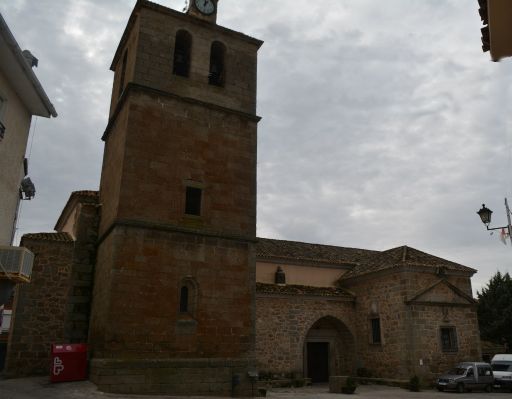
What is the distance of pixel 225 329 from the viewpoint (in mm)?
13516

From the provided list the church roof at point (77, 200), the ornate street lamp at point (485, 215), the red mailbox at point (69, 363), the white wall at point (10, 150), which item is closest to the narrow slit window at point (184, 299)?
the red mailbox at point (69, 363)

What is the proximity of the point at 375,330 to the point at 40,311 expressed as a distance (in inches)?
558

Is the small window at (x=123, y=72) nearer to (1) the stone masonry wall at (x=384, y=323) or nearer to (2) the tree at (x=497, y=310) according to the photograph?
(1) the stone masonry wall at (x=384, y=323)

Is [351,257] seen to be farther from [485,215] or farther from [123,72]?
[123,72]

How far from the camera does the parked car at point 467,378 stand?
726 inches

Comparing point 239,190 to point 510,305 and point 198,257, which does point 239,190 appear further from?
point 510,305

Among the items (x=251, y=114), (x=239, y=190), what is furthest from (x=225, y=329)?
(x=251, y=114)

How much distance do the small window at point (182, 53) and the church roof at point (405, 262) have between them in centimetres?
1223

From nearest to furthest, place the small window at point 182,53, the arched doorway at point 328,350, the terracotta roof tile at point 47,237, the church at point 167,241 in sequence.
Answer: the church at point 167,241
the small window at point 182,53
the terracotta roof tile at point 47,237
the arched doorway at point 328,350

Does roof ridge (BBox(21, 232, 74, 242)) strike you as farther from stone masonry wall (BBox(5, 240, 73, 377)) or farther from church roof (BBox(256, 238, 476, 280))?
church roof (BBox(256, 238, 476, 280))

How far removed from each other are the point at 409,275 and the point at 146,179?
12531 mm

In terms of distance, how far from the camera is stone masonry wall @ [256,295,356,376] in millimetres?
20312

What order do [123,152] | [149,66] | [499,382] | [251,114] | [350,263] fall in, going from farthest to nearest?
1. [350,263]
2. [499,382]
3. [251,114]
4. [149,66]
5. [123,152]

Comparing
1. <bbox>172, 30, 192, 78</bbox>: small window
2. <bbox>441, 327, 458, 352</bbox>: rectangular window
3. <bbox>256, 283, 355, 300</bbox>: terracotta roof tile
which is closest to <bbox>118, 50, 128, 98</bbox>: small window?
<bbox>172, 30, 192, 78</bbox>: small window
